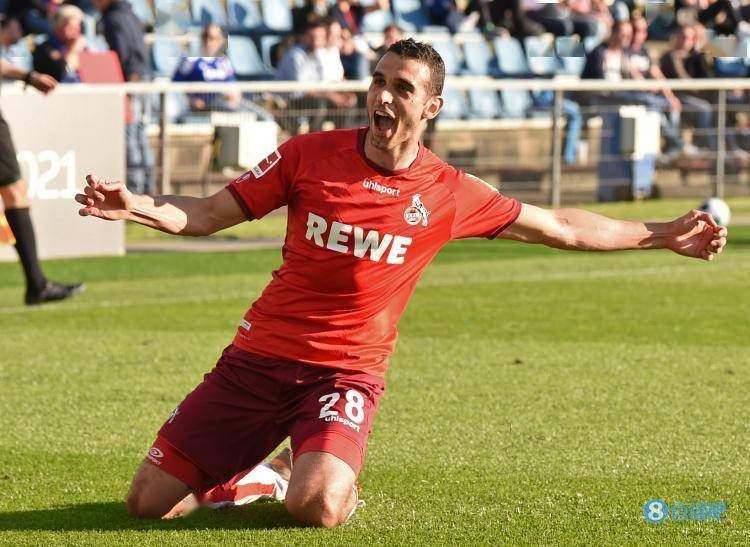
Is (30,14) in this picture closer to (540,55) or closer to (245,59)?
(245,59)

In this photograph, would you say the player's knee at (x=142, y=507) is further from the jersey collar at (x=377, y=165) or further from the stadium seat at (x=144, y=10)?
the stadium seat at (x=144, y=10)

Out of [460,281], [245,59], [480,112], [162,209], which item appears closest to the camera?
[162,209]

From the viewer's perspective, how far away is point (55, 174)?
14195 mm

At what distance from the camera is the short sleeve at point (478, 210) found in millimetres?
6164

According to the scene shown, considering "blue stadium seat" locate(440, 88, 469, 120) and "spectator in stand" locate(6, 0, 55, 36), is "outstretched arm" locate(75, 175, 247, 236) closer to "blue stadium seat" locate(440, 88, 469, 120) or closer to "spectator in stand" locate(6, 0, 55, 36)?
"blue stadium seat" locate(440, 88, 469, 120)

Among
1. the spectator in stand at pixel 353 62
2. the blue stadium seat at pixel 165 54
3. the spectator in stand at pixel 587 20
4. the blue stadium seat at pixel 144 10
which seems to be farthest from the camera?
the spectator in stand at pixel 587 20

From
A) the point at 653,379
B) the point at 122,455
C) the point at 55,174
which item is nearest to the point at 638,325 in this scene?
the point at 653,379

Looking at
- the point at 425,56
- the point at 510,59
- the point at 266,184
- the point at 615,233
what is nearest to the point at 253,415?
the point at 266,184

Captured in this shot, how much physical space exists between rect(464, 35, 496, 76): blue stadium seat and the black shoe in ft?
→ 43.9

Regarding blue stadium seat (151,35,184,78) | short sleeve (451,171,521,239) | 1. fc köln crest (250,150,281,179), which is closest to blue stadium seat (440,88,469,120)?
blue stadium seat (151,35,184,78)

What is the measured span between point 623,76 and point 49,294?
37.5 ft

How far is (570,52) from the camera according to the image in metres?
25.9

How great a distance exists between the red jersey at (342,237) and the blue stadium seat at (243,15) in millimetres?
16987

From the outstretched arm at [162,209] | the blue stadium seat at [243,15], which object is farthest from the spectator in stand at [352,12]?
the outstretched arm at [162,209]
